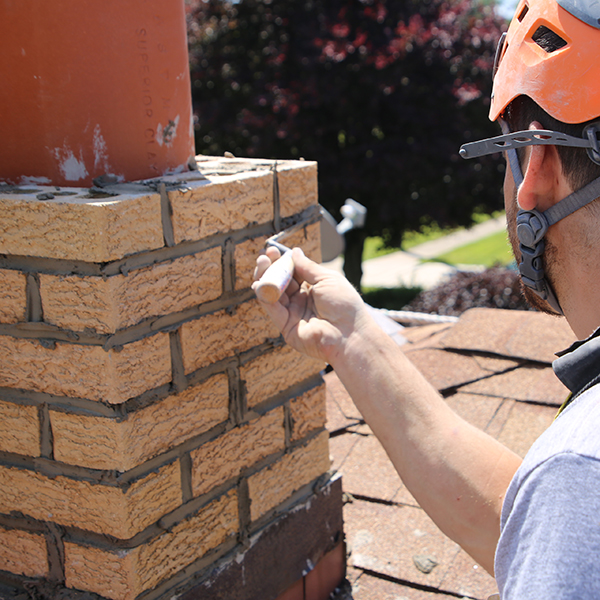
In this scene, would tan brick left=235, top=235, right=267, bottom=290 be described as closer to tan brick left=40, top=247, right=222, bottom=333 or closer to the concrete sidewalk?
tan brick left=40, top=247, right=222, bottom=333

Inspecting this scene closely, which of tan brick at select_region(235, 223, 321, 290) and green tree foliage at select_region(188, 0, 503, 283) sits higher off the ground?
green tree foliage at select_region(188, 0, 503, 283)

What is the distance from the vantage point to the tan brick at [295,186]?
6.05 ft

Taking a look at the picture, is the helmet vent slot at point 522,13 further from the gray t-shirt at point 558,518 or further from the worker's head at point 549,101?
the gray t-shirt at point 558,518

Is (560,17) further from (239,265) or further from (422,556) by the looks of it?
(422,556)

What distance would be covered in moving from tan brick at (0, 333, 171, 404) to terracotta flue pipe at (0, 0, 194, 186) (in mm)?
425

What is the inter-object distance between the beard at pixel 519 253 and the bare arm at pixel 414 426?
1.11 feet


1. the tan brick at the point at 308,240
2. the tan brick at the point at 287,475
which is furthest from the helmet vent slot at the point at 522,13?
the tan brick at the point at 287,475

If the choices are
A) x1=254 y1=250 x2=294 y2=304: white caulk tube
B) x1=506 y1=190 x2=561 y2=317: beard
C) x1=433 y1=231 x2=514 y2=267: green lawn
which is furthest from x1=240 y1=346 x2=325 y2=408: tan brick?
x1=433 y1=231 x2=514 y2=267: green lawn

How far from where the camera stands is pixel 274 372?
74.4 inches

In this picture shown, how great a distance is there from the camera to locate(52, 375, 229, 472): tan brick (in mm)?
1438

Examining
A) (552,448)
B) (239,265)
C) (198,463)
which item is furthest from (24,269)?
(552,448)

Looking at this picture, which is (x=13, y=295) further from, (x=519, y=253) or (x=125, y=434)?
(x=519, y=253)

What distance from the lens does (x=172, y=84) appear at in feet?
5.54

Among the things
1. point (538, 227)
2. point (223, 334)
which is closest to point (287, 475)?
point (223, 334)
